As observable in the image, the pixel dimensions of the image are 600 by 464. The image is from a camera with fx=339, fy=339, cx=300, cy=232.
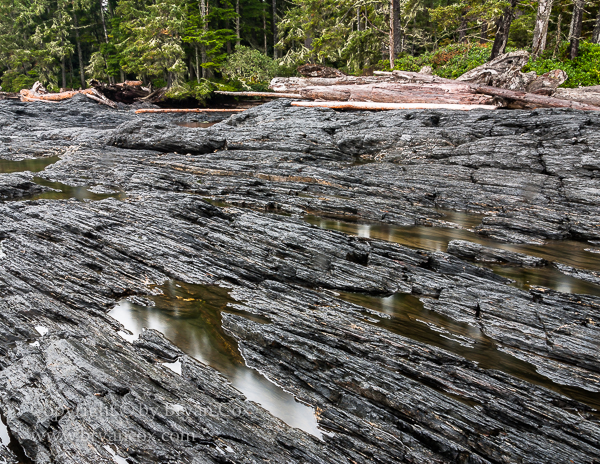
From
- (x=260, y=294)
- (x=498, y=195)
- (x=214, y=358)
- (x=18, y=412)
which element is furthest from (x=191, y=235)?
(x=498, y=195)

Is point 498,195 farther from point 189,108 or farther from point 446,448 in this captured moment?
point 189,108

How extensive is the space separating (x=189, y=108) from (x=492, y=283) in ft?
88.2

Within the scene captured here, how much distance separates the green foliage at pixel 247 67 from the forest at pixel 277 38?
92 millimetres

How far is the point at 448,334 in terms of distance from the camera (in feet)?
15.7

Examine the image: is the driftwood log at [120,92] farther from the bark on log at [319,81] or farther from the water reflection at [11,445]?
the water reflection at [11,445]

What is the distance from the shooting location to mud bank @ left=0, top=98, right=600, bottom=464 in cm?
331

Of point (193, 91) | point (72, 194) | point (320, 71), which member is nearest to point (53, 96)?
point (193, 91)

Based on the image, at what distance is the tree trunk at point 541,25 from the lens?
1814 centimetres

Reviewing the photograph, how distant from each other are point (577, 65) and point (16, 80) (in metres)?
55.3

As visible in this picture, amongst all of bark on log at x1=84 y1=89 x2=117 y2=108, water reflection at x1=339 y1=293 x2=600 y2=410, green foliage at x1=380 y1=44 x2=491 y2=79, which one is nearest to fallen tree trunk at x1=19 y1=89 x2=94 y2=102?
bark on log at x1=84 y1=89 x2=117 y2=108

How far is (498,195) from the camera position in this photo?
929 cm

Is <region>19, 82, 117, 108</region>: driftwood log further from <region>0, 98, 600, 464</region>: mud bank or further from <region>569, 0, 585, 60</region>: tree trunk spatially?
<region>569, 0, 585, 60</region>: tree trunk

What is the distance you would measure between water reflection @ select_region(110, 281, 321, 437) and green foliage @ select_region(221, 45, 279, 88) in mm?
28881

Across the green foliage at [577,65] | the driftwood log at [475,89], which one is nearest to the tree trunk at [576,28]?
the green foliage at [577,65]
